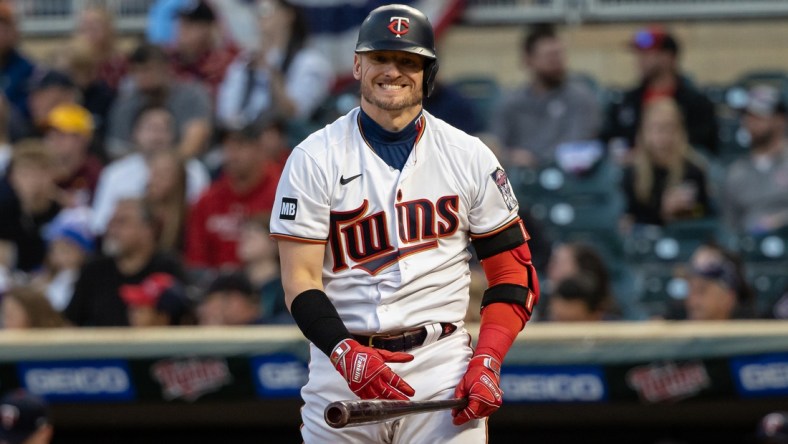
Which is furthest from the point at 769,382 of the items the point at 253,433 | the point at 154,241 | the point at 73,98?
the point at 73,98

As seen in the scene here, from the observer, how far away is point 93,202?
29.0ft

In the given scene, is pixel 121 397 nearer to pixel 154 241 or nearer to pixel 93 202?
pixel 154 241

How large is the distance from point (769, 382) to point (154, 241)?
11.3ft

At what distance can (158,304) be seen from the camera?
712 centimetres

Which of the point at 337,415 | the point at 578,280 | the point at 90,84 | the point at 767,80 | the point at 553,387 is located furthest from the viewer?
the point at 90,84

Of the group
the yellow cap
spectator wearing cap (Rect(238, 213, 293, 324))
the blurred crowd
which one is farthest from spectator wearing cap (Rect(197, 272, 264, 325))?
the yellow cap

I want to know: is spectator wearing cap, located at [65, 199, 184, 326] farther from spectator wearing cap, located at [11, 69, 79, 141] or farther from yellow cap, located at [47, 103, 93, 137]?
spectator wearing cap, located at [11, 69, 79, 141]

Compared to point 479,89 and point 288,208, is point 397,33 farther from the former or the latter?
point 479,89

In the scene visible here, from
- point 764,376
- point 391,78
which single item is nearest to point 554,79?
point 764,376

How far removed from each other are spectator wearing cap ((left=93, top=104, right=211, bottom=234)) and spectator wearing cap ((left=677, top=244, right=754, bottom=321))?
306 cm

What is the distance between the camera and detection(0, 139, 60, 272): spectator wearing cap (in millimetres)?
8484

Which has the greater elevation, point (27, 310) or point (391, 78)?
point (391, 78)

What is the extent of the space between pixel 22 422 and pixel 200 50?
15.5 ft

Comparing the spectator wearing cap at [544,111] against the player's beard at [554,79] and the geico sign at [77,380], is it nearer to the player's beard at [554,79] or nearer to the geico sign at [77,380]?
the player's beard at [554,79]
